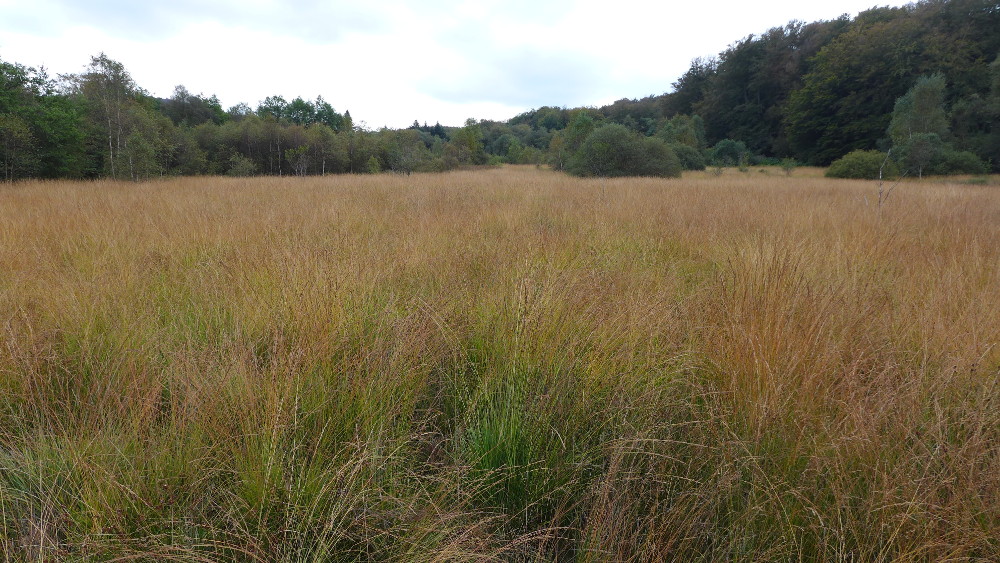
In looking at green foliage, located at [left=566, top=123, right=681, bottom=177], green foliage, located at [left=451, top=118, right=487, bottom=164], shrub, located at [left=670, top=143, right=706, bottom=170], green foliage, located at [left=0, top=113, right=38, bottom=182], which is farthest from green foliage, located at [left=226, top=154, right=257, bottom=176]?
shrub, located at [left=670, top=143, right=706, bottom=170]

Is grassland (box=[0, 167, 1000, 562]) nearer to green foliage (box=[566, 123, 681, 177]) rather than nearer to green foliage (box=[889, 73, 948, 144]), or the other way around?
green foliage (box=[566, 123, 681, 177])

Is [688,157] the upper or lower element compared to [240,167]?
upper

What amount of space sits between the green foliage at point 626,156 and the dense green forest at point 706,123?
69mm

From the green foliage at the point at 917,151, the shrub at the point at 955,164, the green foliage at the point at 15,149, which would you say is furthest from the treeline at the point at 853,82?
the green foliage at the point at 15,149


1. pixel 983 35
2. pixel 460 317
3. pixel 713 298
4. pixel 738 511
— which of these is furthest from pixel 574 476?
pixel 983 35

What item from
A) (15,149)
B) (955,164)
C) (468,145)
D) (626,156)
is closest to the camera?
(15,149)

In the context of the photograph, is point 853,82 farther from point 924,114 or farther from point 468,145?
point 468,145

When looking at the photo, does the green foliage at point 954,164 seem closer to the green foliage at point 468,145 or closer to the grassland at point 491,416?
the grassland at point 491,416

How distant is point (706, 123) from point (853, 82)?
1537 cm

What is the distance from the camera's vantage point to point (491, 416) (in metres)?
1.43

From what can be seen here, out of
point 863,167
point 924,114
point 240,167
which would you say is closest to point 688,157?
point 863,167

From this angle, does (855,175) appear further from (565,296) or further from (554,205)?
(565,296)

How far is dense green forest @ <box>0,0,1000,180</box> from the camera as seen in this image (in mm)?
15344

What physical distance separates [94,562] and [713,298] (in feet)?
8.48
